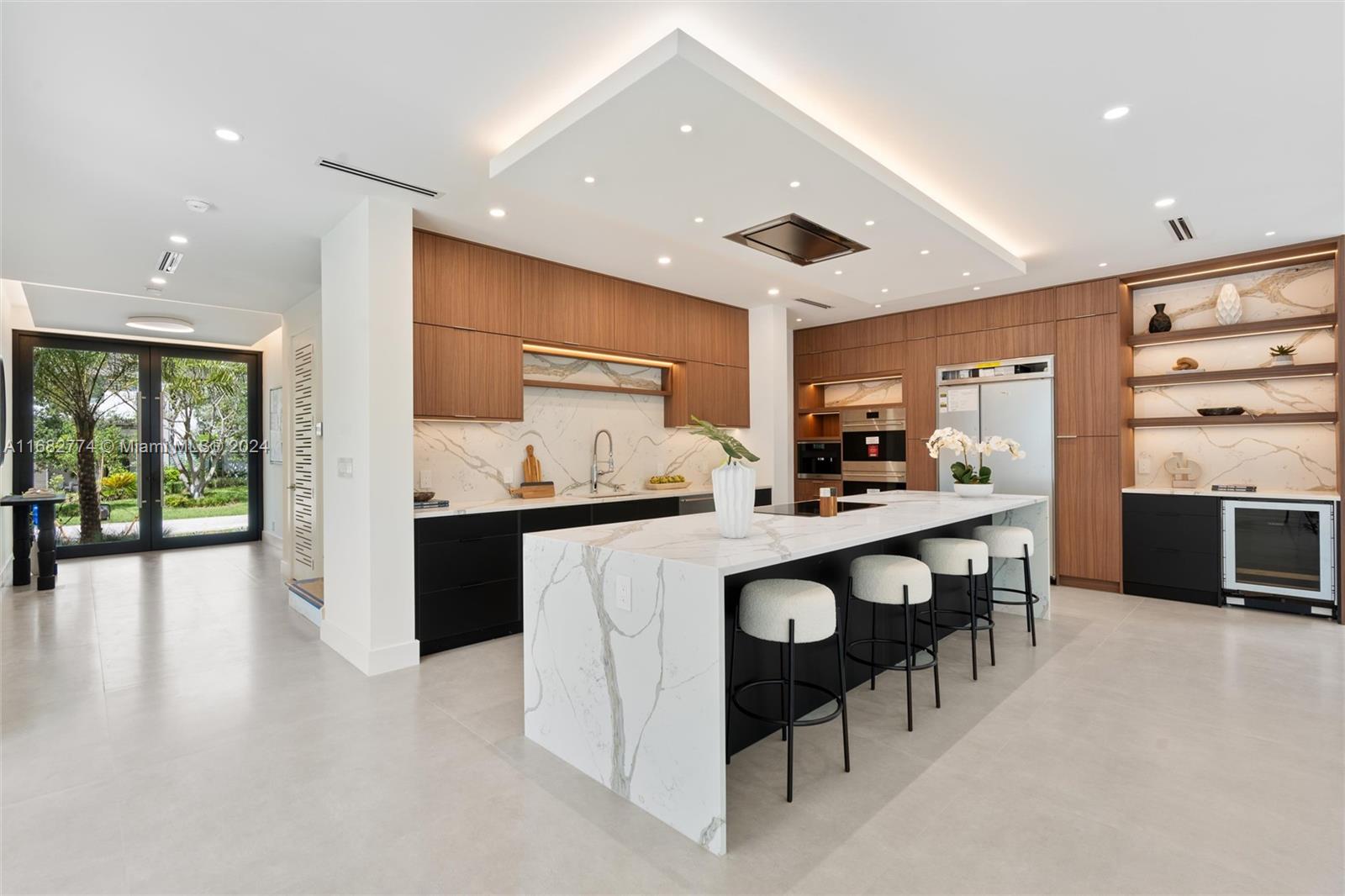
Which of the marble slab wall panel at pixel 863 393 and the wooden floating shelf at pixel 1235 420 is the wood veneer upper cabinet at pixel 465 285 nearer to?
the marble slab wall panel at pixel 863 393

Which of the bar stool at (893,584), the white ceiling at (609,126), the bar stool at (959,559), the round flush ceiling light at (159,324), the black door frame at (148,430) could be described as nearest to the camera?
the white ceiling at (609,126)

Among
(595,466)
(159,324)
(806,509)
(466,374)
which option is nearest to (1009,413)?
(806,509)

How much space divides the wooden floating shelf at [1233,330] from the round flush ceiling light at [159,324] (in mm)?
9156

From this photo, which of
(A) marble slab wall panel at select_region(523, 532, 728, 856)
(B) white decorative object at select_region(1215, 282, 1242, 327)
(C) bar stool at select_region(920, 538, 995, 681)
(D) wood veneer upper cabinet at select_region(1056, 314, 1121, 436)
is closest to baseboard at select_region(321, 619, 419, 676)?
(A) marble slab wall panel at select_region(523, 532, 728, 856)

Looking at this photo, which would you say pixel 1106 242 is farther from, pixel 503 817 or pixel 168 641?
pixel 168 641

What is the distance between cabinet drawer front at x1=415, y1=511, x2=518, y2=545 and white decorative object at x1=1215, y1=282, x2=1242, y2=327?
18.7 ft

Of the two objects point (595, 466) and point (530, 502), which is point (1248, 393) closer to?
point (595, 466)

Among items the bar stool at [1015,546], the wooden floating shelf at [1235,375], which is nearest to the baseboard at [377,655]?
the bar stool at [1015,546]

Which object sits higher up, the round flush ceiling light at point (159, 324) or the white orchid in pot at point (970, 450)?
the round flush ceiling light at point (159, 324)

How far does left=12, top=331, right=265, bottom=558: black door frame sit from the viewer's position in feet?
23.3

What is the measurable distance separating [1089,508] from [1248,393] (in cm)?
148

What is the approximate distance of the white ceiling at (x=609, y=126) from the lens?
2.15m

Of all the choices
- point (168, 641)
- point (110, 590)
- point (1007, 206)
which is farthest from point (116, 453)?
point (1007, 206)

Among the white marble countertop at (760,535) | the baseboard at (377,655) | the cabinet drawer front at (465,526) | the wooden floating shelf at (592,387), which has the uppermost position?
the wooden floating shelf at (592,387)
